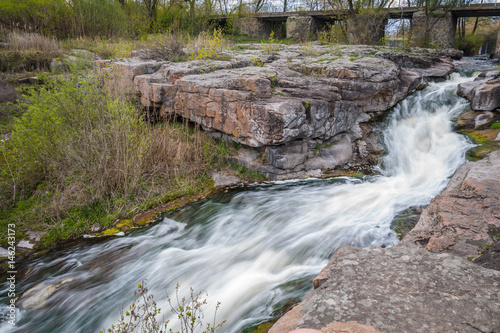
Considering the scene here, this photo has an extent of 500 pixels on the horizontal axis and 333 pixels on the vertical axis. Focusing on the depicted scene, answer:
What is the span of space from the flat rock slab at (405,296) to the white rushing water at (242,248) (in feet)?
4.34

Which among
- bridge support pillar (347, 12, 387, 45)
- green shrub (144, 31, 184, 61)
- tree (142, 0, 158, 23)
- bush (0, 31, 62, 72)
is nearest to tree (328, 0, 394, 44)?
bridge support pillar (347, 12, 387, 45)

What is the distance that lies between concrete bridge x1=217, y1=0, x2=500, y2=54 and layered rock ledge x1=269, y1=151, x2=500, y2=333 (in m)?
15.7

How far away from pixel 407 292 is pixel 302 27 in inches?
841

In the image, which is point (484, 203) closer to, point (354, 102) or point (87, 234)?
point (354, 102)

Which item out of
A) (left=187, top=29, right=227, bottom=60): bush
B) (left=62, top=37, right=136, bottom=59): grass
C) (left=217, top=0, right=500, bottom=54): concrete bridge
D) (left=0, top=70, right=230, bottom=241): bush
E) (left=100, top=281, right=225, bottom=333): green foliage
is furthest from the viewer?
(left=217, top=0, right=500, bottom=54): concrete bridge

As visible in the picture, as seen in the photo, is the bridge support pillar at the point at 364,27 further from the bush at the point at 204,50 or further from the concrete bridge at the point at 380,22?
A: the bush at the point at 204,50

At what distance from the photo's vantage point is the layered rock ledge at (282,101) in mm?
6328

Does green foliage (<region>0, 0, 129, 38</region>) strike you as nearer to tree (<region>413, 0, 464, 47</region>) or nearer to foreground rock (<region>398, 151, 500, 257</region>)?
tree (<region>413, 0, 464, 47</region>)

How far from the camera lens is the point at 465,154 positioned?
21.7 ft

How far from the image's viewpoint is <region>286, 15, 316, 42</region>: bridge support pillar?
20.7 m

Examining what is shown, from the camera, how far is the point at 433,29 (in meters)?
16.3

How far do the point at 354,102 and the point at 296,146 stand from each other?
2408 mm

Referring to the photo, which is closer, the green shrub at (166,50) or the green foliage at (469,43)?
the green shrub at (166,50)

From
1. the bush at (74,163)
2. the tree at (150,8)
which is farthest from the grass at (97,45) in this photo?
the bush at (74,163)
